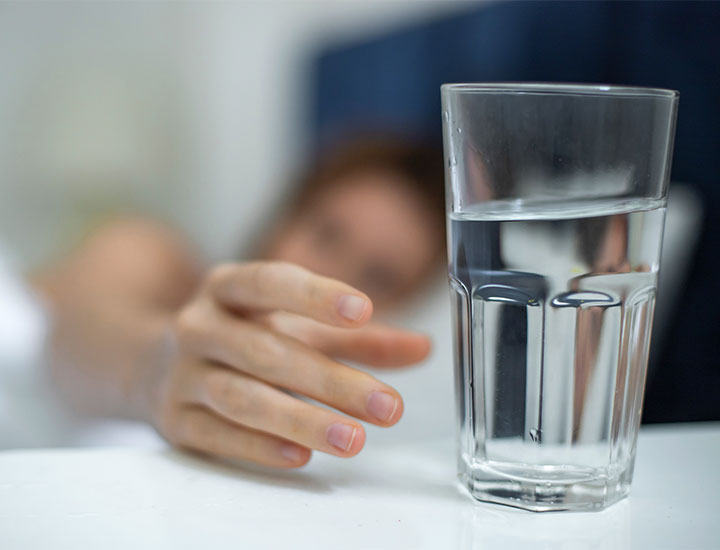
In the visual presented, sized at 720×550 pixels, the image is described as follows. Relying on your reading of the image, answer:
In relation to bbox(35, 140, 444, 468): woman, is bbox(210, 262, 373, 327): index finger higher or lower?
higher

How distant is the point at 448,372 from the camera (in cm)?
90

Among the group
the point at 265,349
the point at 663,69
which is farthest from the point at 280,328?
the point at 663,69

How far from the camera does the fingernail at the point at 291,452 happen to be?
0.31 m

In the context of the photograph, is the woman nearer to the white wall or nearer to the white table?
the white table

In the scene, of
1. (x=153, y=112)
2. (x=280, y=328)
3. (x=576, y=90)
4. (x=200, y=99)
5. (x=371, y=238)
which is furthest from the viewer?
(x=153, y=112)

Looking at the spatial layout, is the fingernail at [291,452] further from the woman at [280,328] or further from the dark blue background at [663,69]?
the dark blue background at [663,69]

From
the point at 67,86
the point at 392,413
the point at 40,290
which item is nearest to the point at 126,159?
the point at 67,86

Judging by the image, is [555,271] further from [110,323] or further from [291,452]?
[110,323]

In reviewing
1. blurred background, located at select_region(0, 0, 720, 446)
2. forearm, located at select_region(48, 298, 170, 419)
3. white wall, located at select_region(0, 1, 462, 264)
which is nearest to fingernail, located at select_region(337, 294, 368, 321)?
forearm, located at select_region(48, 298, 170, 419)

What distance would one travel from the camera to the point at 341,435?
295 millimetres

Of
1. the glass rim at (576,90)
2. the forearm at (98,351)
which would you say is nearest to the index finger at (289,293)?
the glass rim at (576,90)

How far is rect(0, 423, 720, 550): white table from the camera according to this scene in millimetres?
244

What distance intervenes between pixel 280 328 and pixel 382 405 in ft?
0.61

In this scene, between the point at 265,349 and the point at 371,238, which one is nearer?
the point at 265,349
